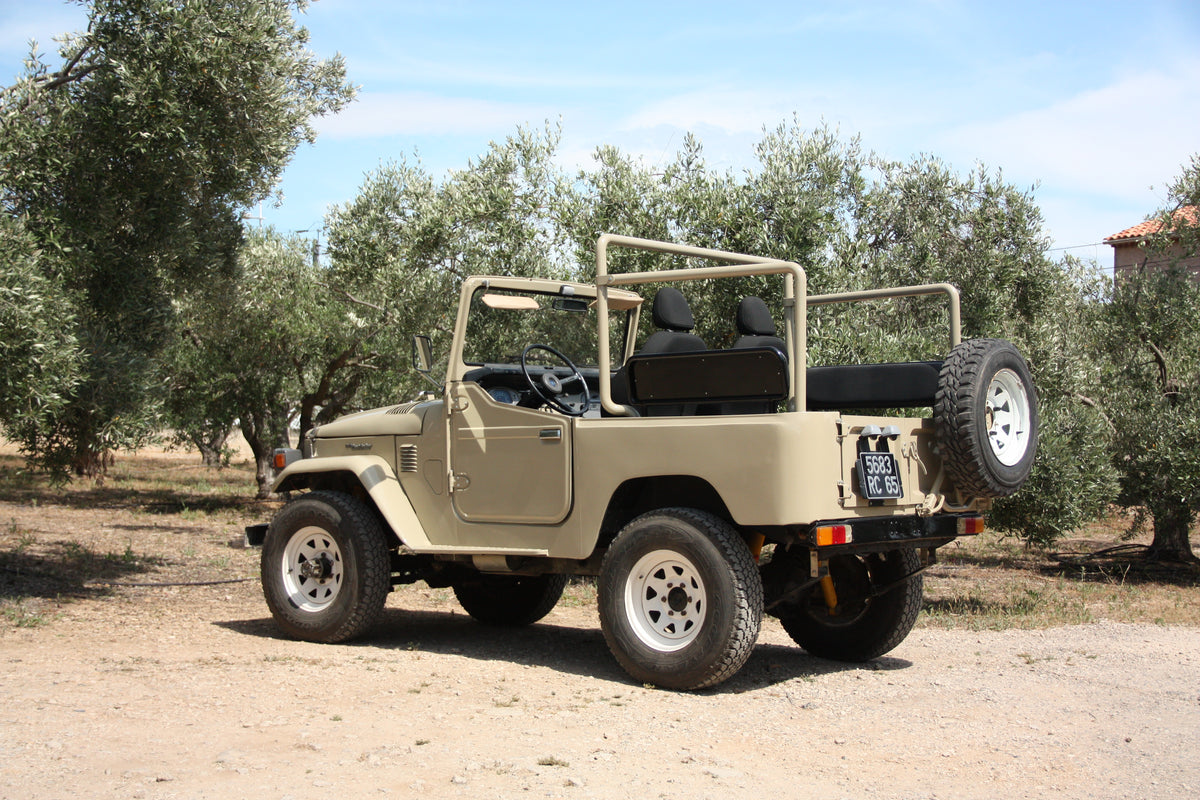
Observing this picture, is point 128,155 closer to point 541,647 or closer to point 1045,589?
point 541,647

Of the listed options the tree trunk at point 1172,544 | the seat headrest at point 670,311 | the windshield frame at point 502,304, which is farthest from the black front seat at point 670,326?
the tree trunk at point 1172,544

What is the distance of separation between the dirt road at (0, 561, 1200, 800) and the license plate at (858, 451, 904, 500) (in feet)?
3.56

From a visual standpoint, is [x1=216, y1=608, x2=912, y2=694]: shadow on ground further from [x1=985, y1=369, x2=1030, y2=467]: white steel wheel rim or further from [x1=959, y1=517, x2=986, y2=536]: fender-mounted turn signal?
[x1=985, y1=369, x2=1030, y2=467]: white steel wheel rim

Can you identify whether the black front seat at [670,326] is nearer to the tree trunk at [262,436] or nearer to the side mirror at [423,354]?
the side mirror at [423,354]

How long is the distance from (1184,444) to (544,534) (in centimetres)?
952

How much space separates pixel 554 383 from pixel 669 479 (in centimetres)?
129

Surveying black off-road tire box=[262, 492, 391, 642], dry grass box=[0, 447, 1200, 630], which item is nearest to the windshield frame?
black off-road tire box=[262, 492, 391, 642]

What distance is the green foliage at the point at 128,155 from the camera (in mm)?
8898

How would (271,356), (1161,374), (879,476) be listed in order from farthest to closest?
(271,356), (1161,374), (879,476)

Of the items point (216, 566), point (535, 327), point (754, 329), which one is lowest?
point (216, 566)

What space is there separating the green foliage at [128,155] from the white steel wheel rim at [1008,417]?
644cm

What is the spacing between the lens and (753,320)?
273 inches

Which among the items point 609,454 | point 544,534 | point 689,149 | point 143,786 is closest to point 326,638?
point 544,534

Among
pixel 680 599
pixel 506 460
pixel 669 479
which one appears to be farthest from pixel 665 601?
pixel 506 460
